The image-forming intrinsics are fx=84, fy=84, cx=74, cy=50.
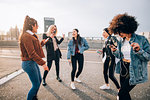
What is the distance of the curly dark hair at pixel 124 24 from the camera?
5.40 feet

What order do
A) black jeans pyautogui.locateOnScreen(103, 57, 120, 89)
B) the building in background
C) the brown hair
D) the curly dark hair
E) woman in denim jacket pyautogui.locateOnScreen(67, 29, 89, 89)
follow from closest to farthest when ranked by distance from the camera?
the curly dark hair, the brown hair, black jeans pyautogui.locateOnScreen(103, 57, 120, 89), woman in denim jacket pyautogui.locateOnScreen(67, 29, 89, 89), the building in background

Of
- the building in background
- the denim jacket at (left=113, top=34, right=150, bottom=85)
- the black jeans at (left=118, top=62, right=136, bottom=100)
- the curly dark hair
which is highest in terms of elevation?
the building in background

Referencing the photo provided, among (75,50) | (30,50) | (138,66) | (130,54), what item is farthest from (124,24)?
(30,50)

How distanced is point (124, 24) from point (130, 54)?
0.59 m

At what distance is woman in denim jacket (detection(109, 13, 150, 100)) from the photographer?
151 cm

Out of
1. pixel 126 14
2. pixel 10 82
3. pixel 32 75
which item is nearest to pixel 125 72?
pixel 126 14

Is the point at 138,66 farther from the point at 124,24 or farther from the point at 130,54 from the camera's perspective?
the point at 124,24

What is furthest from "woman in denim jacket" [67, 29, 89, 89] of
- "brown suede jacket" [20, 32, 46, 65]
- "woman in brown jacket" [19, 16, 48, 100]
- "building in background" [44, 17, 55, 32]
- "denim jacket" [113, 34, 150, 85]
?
"building in background" [44, 17, 55, 32]

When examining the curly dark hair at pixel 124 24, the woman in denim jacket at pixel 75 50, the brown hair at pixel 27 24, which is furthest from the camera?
the woman in denim jacket at pixel 75 50

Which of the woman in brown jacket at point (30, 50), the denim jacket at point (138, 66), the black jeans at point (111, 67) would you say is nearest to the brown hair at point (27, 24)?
the woman in brown jacket at point (30, 50)

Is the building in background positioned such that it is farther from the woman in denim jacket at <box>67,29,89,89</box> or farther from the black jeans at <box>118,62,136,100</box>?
the black jeans at <box>118,62,136,100</box>

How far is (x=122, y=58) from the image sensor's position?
71.8 inches

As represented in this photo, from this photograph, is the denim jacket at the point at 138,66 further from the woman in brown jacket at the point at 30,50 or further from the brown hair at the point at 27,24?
the brown hair at the point at 27,24

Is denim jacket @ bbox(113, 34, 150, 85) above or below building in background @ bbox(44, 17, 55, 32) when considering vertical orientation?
below
